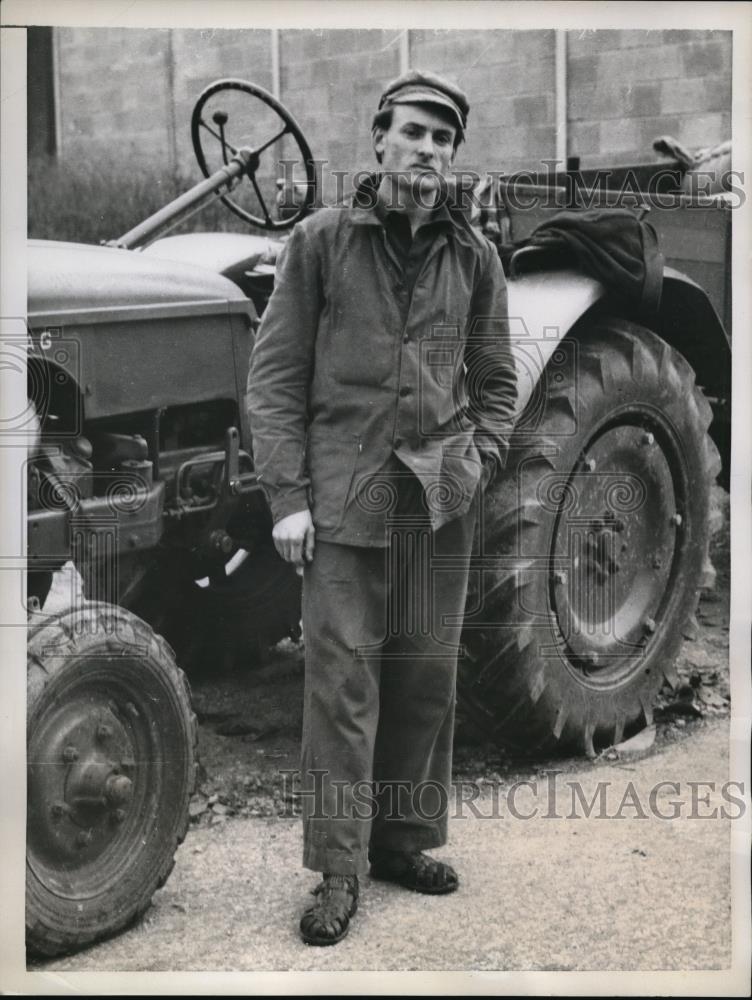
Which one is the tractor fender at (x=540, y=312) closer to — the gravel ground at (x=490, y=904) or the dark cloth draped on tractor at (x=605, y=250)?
the dark cloth draped on tractor at (x=605, y=250)

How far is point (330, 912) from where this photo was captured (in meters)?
2.95

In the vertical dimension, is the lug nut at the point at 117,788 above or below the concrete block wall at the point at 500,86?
below

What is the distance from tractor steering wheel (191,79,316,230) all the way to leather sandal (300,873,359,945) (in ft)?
5.41

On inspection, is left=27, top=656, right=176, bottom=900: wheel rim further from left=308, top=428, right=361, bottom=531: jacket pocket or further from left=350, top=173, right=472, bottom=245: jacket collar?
left=350, top=173, right=472, bottom=245: jacket collar

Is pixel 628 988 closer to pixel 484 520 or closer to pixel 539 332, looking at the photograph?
pixel 484 520

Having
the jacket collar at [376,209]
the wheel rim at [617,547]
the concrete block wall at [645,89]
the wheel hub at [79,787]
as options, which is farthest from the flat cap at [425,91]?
the wheel hub at [79,787]

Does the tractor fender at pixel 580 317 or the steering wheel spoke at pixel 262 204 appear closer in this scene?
the tractor fender at pixel 580 317

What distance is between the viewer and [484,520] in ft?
10.8

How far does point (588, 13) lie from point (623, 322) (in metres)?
0.78

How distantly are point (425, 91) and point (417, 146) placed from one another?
11 cm

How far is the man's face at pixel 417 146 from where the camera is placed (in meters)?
2.85

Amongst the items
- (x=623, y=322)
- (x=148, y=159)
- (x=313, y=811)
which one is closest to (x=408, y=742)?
(x=313, y=811)

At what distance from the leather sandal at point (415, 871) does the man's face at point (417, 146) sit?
4.79 ft

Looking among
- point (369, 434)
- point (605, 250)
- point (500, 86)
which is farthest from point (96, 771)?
point (500, 86)
